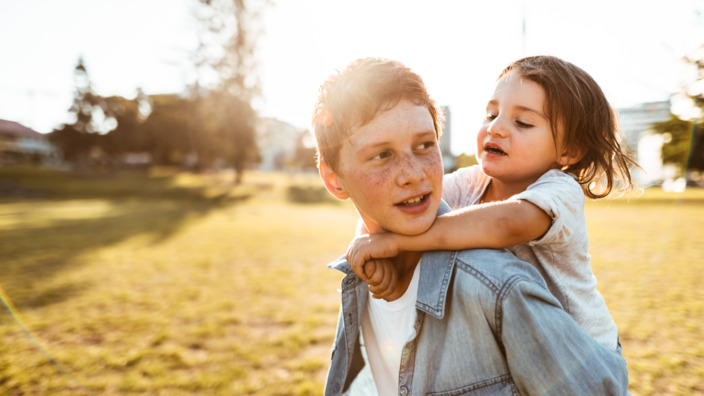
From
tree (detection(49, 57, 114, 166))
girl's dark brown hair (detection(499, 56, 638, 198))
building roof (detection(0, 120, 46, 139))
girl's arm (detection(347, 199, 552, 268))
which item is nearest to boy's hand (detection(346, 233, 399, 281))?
girl's arm (detection(347, 199, 552, 268))

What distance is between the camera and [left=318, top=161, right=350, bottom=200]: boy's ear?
1925mm

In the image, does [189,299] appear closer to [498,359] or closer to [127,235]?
[498,359]

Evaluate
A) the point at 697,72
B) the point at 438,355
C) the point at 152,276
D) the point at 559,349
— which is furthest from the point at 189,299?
the point at 697,72

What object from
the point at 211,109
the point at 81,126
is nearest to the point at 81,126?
the point at 81,126

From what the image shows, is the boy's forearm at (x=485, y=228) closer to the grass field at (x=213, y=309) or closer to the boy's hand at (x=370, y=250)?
the boy's hand at (x=370, y=250)

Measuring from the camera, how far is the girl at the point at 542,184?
1550 millimetres

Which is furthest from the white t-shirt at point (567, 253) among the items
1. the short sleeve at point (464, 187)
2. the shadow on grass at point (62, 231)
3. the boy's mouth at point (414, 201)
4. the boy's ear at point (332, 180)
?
the shadow on grass at point (62, 231)

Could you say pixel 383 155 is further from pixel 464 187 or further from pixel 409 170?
pixel 464 187

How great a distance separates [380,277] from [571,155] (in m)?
1.28

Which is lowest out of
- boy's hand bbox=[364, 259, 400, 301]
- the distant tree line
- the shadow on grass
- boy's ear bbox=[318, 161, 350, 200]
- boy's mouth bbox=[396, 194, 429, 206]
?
the shadow on grass

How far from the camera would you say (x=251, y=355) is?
477cm

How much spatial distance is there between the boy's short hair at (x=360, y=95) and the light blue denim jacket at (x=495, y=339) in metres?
0.65

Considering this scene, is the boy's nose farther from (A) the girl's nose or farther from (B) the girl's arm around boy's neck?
(A) the girl's nose

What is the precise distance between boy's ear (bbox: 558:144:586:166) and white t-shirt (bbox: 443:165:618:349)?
25cm
